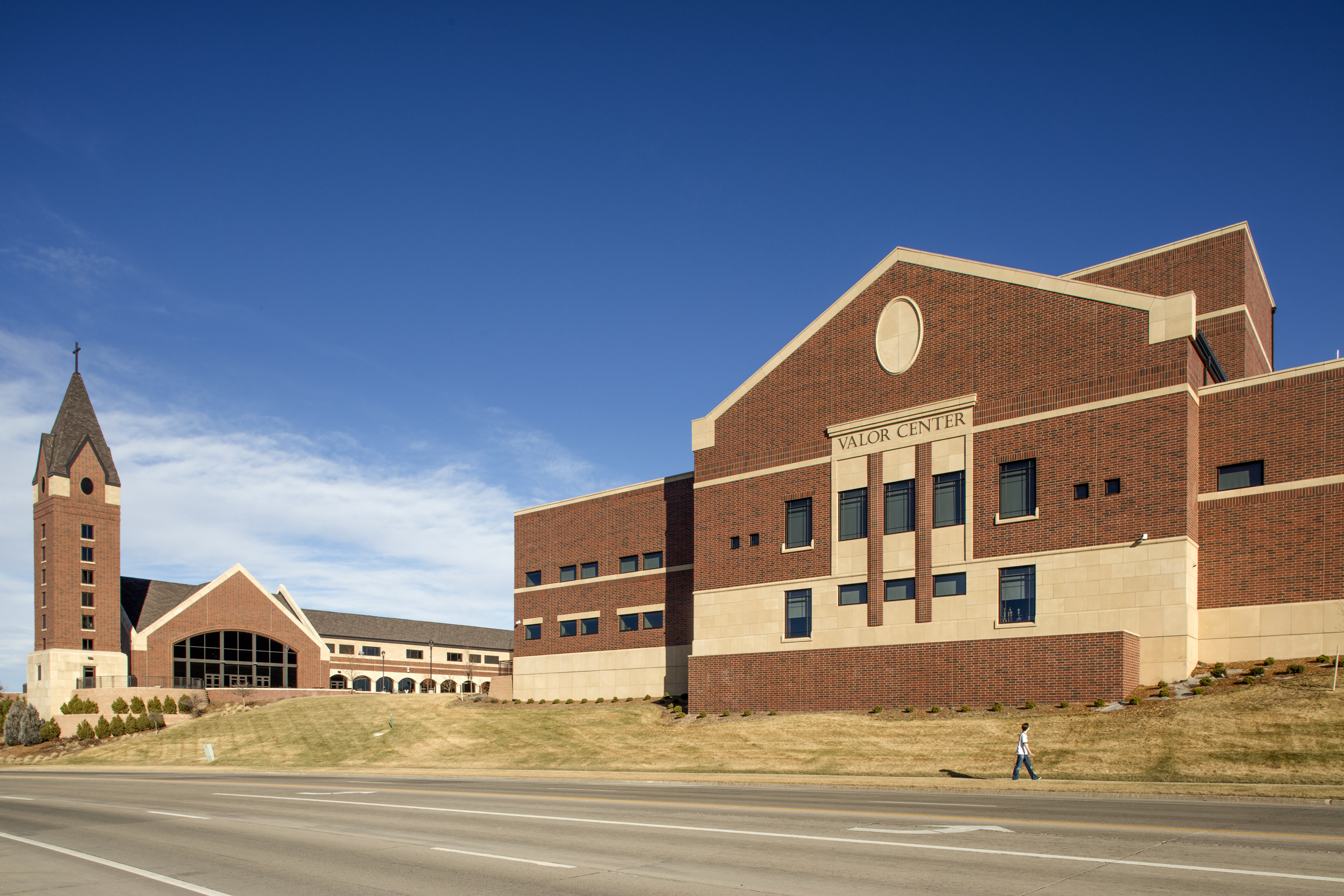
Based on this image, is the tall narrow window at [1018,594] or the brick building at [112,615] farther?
the brick building at [112,615]

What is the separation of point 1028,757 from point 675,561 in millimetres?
26121

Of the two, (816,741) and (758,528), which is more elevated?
(758,528)

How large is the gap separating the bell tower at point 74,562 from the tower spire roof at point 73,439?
6cm

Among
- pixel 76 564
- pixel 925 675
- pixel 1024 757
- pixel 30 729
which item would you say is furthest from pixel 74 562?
pixel 1024 757

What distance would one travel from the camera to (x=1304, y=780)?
20.4 metres

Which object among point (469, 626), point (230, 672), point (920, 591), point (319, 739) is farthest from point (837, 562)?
point (469, 626)

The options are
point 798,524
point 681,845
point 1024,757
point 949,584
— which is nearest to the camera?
point 681,845

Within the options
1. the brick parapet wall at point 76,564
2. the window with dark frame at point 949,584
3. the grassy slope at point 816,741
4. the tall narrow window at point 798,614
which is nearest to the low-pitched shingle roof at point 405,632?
the brick parapet wall at point 76,564

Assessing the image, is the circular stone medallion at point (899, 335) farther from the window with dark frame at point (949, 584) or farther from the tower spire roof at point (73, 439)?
the tower spire roof at point (73, 439)

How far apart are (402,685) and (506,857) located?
89578mm

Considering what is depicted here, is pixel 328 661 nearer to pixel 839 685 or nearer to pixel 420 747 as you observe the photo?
pixel 420 747

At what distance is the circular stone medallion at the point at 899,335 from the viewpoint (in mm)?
37500

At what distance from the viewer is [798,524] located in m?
40.5

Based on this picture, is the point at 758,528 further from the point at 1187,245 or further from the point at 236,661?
the point at 236,661
